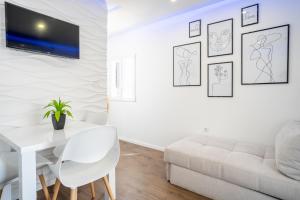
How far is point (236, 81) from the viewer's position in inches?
98.7

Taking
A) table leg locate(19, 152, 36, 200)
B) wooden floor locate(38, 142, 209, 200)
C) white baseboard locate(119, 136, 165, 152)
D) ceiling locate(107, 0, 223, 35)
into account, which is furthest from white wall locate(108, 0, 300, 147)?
table leg locate(19, 152, 36, 200)

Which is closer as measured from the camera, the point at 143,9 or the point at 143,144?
the point at 143,9

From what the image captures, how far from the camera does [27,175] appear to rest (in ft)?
3.78

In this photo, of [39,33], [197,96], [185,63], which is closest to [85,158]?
[39,33]

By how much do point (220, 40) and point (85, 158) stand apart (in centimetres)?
246

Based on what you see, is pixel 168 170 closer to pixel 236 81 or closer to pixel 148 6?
pixel 236 81

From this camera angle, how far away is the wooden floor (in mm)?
1910

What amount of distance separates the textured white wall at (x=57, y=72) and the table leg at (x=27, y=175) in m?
0.92

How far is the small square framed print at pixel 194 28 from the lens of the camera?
2.83 meters

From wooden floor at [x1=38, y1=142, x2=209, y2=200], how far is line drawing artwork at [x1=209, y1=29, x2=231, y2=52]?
201 cm

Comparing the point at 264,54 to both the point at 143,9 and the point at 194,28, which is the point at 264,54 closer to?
the point at 194,28

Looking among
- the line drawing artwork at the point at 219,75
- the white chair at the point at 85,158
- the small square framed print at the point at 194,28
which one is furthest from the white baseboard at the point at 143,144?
the small square framed print at the point at 194,28

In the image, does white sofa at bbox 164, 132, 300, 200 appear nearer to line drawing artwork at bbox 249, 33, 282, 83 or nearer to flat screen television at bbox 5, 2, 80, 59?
line drawing artwork at bbox 249, 33, 282, 83

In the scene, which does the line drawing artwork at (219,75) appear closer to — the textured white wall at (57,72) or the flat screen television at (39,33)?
the textured white wall at (57,72)
